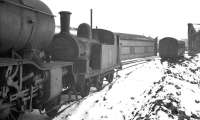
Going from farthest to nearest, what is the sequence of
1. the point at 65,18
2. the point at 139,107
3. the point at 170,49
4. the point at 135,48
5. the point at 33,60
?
1. the point at 135,48
2. the point at 170,49
3. the point at 65,18
4. the point at 139,107
5. the point at 33,60

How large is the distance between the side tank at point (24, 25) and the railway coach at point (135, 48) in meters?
27.1

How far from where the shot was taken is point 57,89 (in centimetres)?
812

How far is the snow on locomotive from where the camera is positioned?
5.61m

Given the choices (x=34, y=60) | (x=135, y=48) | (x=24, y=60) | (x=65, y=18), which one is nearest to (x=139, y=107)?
(x=34, y=60)

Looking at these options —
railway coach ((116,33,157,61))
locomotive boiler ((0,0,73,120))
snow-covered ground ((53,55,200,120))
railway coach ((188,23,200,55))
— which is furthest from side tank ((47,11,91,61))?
railway coach ((188,23,200,55))

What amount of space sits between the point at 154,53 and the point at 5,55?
5138 centimetres

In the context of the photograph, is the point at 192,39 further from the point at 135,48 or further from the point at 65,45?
the point at 65,45

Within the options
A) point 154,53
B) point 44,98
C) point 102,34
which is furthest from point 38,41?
point 154,53

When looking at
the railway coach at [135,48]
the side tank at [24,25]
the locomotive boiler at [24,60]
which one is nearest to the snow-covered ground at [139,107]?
the locomotive boiler at [24,60]

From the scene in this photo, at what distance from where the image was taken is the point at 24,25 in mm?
6258

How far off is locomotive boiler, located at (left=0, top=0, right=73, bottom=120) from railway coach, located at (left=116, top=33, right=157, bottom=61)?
2713cm

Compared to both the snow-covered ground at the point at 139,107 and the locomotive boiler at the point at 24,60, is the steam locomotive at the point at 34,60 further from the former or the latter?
the snow-covered ground at the point at 139,107

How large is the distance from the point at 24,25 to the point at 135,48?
126 feet

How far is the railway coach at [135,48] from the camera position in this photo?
3756 cm
